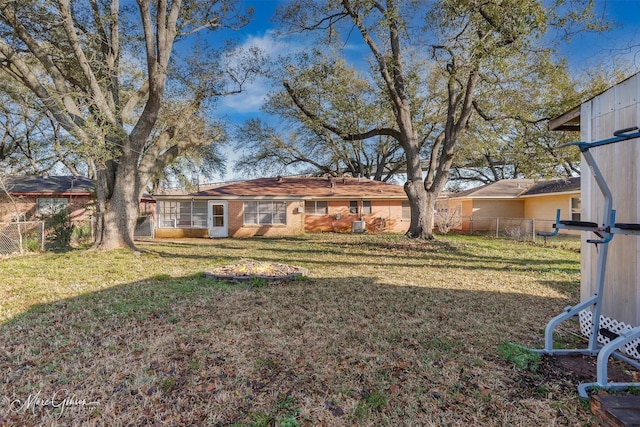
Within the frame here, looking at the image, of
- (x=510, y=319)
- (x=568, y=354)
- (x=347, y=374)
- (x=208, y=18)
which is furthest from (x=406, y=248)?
(x=208, y=18)

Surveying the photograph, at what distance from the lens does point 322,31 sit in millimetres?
12391

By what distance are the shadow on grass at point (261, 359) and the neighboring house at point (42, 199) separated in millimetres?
13371

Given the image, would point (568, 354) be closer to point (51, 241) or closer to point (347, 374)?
point (347, 374)

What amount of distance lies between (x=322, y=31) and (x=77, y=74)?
884cm

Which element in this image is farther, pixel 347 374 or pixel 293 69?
pixel 293 69

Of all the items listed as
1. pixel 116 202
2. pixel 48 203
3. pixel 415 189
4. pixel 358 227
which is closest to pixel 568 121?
pixel 415 189

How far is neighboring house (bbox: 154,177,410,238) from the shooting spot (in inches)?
679

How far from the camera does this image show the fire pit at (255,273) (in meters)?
6.31

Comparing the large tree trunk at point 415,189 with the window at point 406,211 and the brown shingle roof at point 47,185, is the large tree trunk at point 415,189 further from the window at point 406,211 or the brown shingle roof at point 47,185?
the brown shingle roof at point 47,185

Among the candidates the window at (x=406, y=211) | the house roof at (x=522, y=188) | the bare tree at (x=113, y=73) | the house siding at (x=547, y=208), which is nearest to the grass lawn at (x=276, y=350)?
the bare tree at (x=113, y=73)

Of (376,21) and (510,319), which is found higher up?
(376,21)

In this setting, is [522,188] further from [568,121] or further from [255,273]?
[255,273]

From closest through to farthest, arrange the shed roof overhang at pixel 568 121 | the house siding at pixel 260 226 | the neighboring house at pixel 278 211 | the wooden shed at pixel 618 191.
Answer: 1. the wooden shed at pixel 618 191
2. the shed roof overhang at pixel 568 121
3. the neighboring house at pixel 278 211
4. the house siding at pixel 260 226

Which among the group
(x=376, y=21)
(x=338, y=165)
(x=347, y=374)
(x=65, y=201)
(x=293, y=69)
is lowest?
(x=347, y=374)
